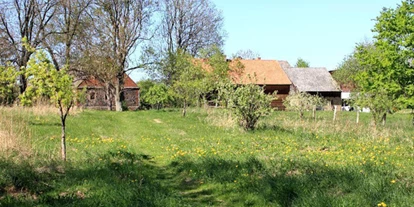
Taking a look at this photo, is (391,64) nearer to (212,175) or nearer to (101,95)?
(212,175)

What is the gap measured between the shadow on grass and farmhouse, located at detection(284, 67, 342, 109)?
43.7m

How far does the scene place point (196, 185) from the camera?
737cm

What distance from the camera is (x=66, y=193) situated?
6125mm

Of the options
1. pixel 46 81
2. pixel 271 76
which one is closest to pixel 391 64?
pixel 46 81

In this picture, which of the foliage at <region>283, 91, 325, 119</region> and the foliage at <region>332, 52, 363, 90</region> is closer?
the foliage at <region>283, 91, 325, 119</region>

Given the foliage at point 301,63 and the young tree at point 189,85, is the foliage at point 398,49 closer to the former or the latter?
the young tree at point 189,85

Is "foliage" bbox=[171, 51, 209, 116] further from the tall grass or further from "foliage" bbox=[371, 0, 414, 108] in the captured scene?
the tall grass

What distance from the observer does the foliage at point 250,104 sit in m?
16.1

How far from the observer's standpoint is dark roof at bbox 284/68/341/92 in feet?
166

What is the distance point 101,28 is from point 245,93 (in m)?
22.4

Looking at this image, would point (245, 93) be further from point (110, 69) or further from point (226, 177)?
point (110, 69)

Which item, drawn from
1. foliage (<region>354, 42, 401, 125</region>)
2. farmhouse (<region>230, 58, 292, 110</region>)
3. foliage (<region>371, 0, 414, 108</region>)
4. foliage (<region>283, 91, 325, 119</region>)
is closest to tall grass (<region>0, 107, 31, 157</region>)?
foliage (<region>354, 42, 401, 125</region>)

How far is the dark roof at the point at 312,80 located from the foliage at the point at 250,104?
1371 inches

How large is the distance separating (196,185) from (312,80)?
47033mm
